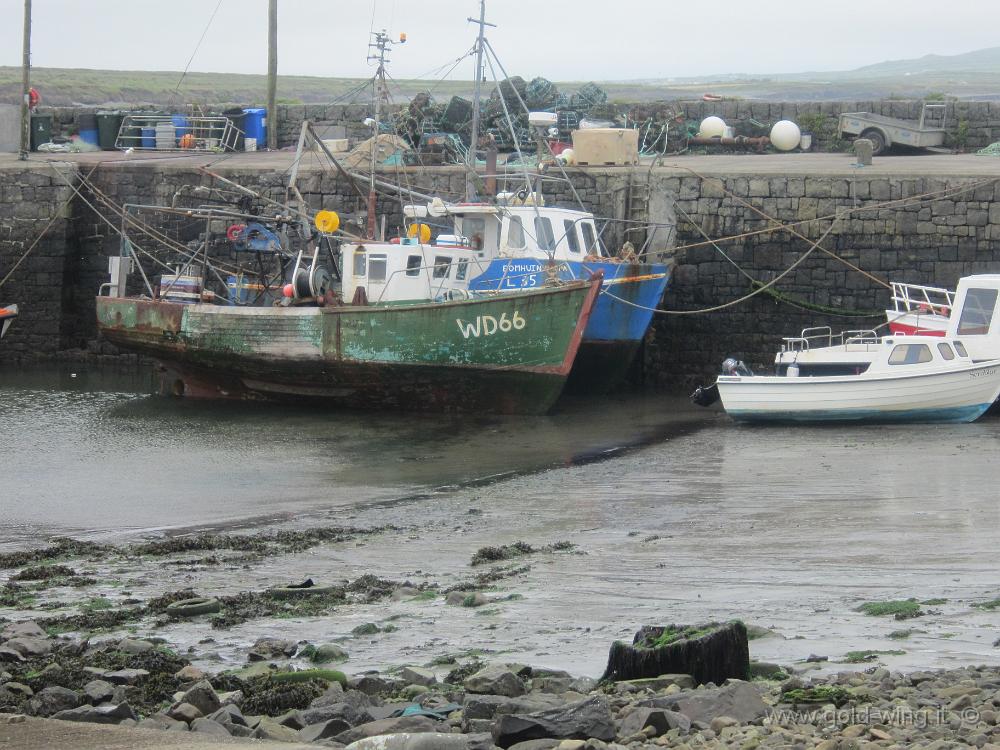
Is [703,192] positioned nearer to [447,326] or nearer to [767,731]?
[447,326]

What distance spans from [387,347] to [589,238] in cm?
285

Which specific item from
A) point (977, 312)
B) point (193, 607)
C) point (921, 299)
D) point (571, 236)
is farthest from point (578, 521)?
point (921, 299)

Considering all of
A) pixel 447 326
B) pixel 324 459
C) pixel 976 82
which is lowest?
pixel 324 459

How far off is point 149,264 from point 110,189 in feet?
4.08

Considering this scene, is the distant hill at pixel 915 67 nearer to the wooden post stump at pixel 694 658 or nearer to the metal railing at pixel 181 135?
the metal railing at pixel 181 135

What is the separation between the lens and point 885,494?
983cm

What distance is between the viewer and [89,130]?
930 inches

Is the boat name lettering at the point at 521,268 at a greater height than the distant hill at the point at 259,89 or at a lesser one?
lesser

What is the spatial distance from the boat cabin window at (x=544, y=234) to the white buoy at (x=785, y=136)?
6.95 meters

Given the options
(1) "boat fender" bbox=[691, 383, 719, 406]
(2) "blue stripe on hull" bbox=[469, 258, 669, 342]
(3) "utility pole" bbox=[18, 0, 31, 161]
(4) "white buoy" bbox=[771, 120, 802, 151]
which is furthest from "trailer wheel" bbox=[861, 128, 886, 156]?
(3) "utility pole" bbox=[18, 0, 31, 161]

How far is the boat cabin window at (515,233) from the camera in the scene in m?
15.6

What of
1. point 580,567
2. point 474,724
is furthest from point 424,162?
point 474,724

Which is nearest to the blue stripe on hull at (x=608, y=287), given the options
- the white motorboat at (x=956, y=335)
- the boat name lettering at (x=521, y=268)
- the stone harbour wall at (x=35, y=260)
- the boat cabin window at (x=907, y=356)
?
the boat name lettering at (x=521, y=268)

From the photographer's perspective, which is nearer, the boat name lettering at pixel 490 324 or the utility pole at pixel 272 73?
the boat name lettering at pixel 490 324
